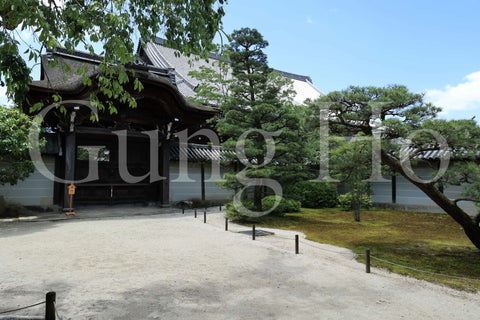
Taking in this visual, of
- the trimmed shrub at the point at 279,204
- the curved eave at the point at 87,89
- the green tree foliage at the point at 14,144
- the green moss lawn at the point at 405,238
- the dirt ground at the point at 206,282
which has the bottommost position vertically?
the green moss lawn at the point at 405,238

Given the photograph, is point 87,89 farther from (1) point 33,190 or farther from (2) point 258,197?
(2) point 258,197

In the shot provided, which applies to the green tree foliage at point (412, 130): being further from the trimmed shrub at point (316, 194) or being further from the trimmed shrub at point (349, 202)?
the trimmed shrub at point (316, 194)

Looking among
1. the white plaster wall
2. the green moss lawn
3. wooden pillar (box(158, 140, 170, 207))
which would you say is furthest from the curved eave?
the green moss lawn

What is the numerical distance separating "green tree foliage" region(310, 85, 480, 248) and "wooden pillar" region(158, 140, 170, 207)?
8752 millimetres

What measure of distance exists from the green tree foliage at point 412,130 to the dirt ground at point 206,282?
2.66 m

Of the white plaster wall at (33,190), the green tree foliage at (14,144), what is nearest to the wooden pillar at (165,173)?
the white plaster wall at (33,190)

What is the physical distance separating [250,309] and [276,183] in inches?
342

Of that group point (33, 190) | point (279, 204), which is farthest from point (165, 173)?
point (279, 204)

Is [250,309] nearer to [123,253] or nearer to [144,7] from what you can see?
[123,253]

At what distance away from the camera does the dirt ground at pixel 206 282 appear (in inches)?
153

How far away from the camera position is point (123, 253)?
6602 millimetres

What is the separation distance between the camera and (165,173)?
14.8 metres

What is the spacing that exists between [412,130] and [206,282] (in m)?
5.93

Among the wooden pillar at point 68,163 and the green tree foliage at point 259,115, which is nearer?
the green tree foliage at point 259,115
